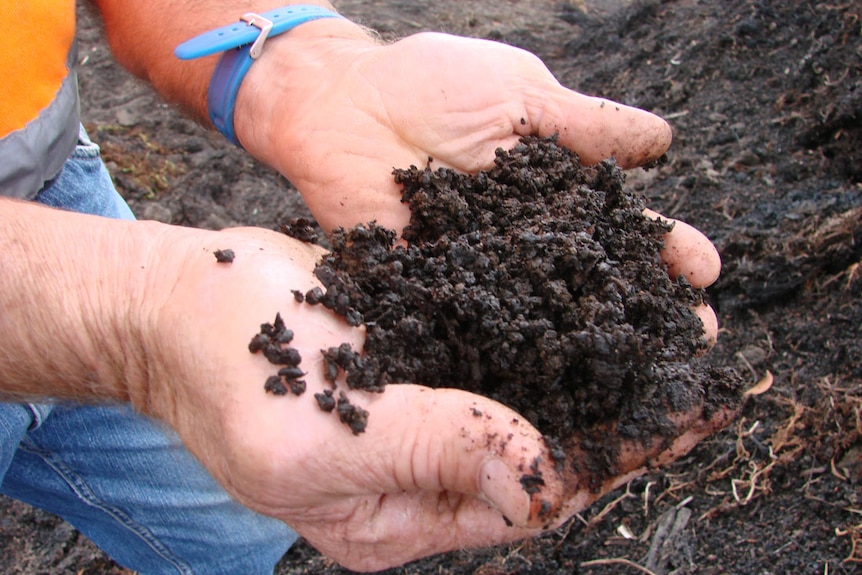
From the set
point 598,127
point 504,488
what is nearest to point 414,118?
point 598,127

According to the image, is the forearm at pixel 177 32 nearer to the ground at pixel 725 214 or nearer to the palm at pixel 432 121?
the palm at pixel 432 121

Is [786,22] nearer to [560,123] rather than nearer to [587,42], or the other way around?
[587,42]

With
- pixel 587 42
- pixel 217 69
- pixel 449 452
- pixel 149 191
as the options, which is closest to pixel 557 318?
pixel 449 452

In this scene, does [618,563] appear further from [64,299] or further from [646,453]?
[64,299]

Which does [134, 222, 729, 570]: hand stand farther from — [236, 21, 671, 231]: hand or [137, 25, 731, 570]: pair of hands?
[236, 21, 671, 231]: hand

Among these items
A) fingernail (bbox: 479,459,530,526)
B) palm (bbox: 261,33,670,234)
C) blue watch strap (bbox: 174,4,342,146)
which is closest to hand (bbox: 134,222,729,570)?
fingernail (bbox: 479,459,530,526)

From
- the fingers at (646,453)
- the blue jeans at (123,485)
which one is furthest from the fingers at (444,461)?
the blue jeans at (123,485)

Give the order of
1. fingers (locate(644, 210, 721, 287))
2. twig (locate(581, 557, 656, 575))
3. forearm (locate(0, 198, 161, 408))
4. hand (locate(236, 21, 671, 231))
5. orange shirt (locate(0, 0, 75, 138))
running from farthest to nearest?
twig (locate(581, 557, 656, 575)) < hand (locate(236, 21, 671, 231)) < fingers (locate(644, 210, 721, 287)) < orange shirt (locate(0, 0, 75, 138)) < forearm (locate(0, 198, 161, 408))
